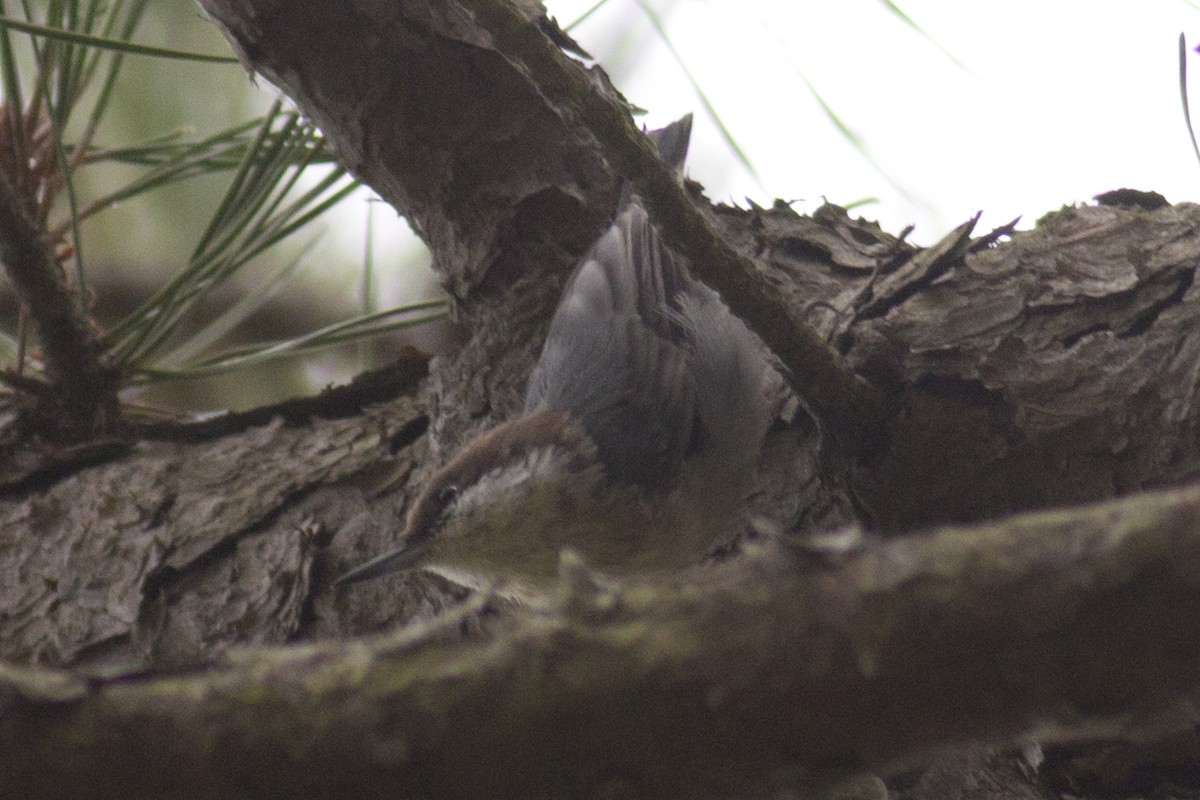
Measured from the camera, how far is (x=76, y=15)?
2186 mm

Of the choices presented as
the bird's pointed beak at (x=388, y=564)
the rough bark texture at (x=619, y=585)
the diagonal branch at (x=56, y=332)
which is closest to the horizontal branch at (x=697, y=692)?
the rough bark texture at (x=619, y=585)

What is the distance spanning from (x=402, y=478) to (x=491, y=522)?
0.31 meters

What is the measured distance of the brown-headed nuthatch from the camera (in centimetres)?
203

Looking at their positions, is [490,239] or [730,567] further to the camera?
[490,239]

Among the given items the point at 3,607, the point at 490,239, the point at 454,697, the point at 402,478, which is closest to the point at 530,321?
A: the point at 490,239

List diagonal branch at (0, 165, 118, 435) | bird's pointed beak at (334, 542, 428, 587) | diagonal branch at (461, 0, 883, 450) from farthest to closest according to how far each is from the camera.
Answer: diagonal branch at (0, 165, 118, 435), bird's pointed beak at (334, 542, 428, 587), diagonal branch at (461, 0, 883, 450)

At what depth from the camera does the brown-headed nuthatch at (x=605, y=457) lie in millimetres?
2027

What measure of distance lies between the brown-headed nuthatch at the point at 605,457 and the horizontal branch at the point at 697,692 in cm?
128

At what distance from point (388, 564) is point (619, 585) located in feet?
4.31

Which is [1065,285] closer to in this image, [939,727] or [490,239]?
[490,239]

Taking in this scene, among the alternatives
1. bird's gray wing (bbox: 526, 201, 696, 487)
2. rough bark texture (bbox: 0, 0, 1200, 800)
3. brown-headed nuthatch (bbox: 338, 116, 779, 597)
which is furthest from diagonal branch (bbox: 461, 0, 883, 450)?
bird's gray wing (bbox: 526, 201, 696, 487)

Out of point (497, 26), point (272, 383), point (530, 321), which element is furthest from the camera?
point (272, 383)

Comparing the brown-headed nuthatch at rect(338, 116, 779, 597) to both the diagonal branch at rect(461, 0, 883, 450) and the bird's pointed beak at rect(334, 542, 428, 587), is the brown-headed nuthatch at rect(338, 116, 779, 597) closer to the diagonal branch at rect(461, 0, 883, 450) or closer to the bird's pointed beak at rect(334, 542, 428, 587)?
the bird's pointed beak at rect(334, 542, 428, 587)

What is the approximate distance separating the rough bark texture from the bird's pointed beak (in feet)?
0.34
